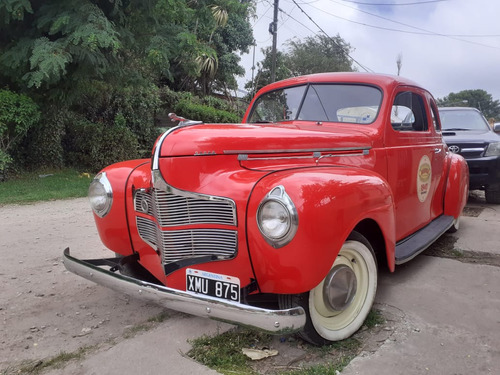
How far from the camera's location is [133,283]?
2.34 metres

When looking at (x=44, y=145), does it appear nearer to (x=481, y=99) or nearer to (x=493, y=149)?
(x=493, y=149)

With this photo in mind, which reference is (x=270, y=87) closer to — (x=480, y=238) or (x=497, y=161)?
(x=480, y=238)

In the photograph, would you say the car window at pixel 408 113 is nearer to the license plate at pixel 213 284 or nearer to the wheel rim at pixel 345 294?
the wheel rim at pixel 345 294

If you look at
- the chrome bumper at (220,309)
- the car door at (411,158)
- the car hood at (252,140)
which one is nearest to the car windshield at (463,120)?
the car door at (411,158)

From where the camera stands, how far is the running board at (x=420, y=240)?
327 cm

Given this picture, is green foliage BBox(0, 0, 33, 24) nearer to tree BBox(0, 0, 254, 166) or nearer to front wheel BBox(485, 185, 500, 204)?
tree BBox(0, 0, 254, 166)

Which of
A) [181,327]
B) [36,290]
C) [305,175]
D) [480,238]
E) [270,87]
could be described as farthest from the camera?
[480,238]

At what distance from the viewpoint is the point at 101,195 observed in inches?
117

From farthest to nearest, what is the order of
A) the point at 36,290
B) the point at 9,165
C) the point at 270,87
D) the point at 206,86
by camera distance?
the point at 206,86 → the point at 9,165 → the point at 270,87 → the point at 36,290

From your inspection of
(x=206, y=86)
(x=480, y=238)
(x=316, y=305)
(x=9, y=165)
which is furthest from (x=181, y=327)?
(x=206, y=86)

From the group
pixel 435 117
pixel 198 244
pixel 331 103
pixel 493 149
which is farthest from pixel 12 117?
pixel 493 149

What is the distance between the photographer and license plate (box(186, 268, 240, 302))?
2250mm

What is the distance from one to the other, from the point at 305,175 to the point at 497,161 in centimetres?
576

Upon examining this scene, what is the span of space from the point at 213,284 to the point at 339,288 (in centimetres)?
75
